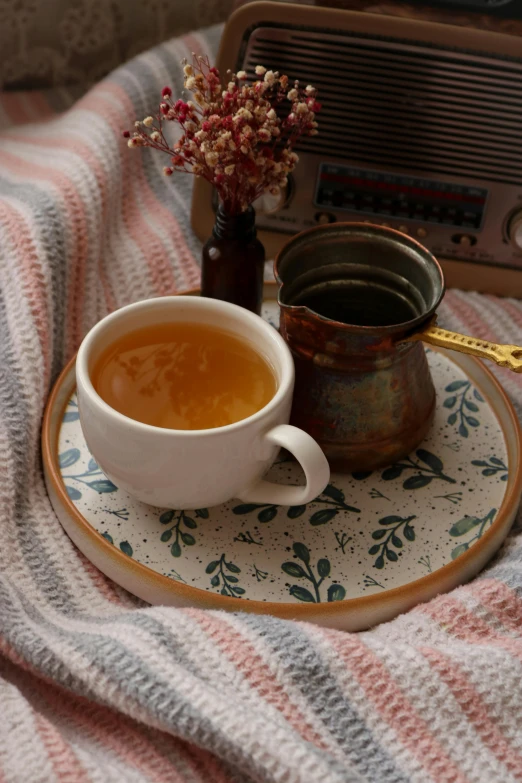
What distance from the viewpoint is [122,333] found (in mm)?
687

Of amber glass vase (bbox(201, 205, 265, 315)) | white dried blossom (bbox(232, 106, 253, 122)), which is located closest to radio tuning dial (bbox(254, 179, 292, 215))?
amber glass vase (bbox(201, 205, 265, 315))

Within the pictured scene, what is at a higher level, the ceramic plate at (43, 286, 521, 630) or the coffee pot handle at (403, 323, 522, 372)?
the coffee pot handle at (403, 323, 522, 372)

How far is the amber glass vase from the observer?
0.71m

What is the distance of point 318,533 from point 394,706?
0.15 metres

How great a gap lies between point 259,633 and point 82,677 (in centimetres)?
12

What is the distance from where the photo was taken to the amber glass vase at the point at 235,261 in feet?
2.33

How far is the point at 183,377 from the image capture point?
2.24 feet

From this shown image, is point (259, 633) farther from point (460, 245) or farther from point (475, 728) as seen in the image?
point (460, 245)

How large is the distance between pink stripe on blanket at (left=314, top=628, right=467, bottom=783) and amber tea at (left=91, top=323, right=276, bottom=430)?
0.58 ft

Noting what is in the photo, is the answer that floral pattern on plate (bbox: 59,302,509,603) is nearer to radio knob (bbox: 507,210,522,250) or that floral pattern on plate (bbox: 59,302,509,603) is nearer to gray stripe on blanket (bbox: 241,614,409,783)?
gray stripe on blanket (bbox: 241,614,409,783)

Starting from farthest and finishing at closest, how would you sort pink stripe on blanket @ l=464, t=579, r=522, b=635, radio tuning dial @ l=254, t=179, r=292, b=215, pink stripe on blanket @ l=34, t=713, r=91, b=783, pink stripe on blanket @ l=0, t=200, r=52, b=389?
radio tuning dial @ l=254, t=179, r=292, b=215
pink stripe on blanket @ l=0, t=200, r=52, b=389
pink stripe on blanket @ l=464, t=579, r=522, b=635
pink stripe on blanket @ l=34, t=713, r=91, b=783

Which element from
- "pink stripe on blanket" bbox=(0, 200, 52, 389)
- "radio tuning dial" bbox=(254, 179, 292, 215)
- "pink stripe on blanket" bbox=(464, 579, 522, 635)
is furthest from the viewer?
"radio tuning dial" bbox=(254, 179, 292, 215)

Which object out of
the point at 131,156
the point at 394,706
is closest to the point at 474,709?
the point at 394,706

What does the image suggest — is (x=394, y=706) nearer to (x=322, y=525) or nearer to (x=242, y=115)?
(x=322, y=525)
